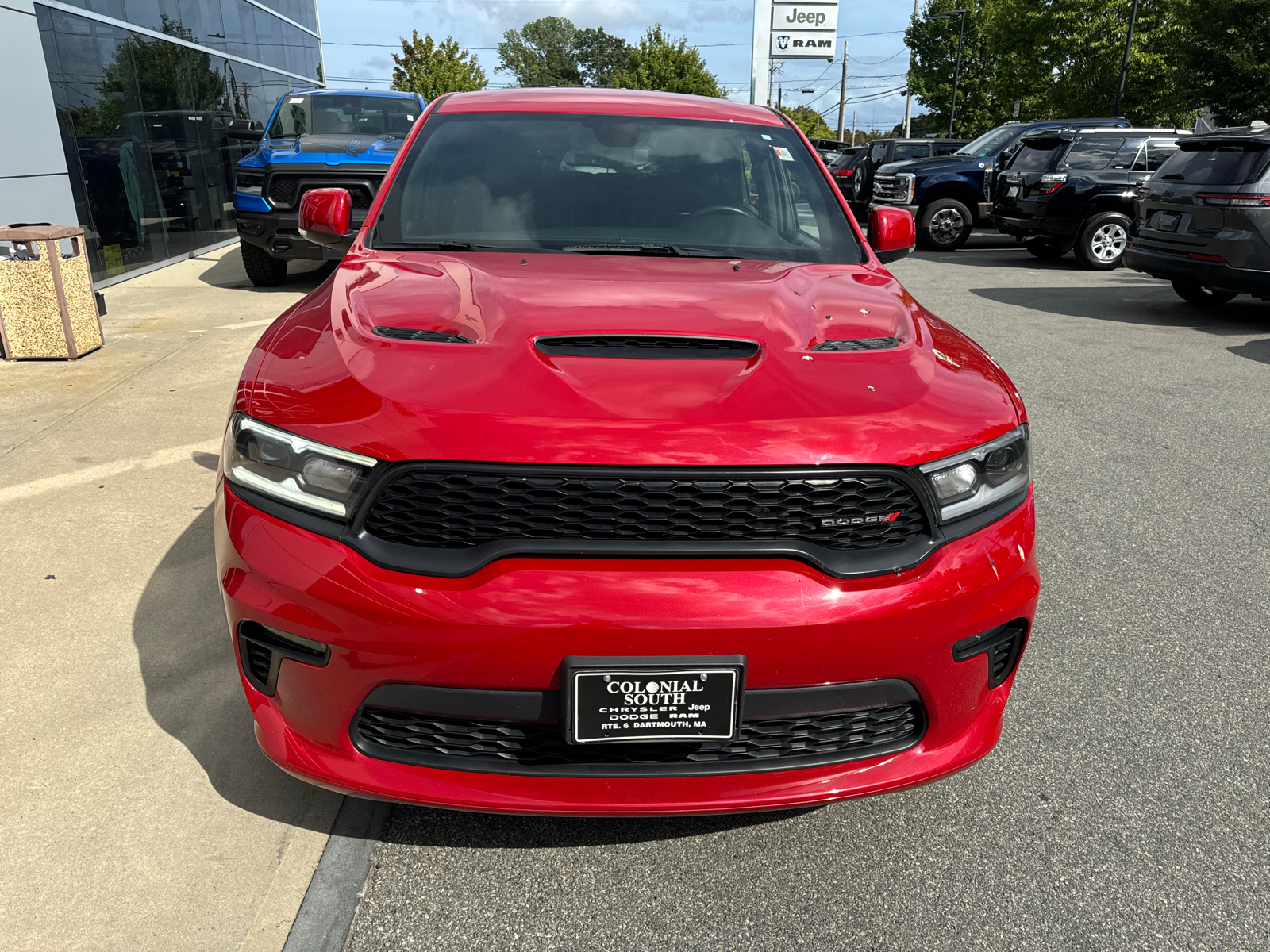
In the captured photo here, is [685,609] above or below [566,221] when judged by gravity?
below

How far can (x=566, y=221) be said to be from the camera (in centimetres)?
312

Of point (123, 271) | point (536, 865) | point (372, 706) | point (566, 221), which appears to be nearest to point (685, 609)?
point (372, 706)

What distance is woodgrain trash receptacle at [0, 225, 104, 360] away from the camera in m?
6.73

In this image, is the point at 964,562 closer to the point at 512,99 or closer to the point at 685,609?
the point at 685,609

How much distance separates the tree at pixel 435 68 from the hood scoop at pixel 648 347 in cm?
5213

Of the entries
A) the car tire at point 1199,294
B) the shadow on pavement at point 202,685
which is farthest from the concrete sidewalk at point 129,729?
the car tire at point 1199,294

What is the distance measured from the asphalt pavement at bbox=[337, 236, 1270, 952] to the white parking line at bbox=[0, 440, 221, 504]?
3103 millimetres

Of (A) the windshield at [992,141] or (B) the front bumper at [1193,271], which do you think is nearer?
(B) the front bumper at [1193,271]

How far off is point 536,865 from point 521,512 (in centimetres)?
92

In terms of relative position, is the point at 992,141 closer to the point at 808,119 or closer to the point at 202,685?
the point at 202,685

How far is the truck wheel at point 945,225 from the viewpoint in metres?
15.5

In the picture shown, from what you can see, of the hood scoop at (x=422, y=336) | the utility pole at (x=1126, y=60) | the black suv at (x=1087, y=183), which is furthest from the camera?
the utility pole at (x=1126, y=60)

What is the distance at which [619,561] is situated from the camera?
6.20 ft

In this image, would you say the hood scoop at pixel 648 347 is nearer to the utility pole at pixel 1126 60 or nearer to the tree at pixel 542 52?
the utility pole at pixel 1126 60
